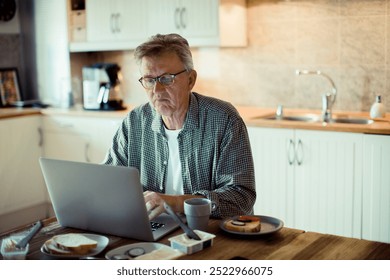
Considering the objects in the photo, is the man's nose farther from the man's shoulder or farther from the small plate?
the small plate

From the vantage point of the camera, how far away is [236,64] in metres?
4.16

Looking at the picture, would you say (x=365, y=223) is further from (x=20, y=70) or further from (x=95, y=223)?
(x=20, y=70)

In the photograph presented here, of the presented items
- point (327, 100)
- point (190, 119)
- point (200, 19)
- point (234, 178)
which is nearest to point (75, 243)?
point (234, 178)

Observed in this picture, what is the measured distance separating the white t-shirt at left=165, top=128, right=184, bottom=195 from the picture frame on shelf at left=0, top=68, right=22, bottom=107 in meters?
2.80

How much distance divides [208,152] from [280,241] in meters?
0.62

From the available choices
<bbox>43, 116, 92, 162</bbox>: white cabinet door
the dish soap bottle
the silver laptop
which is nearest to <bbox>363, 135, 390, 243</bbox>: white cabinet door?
the dish soap bottle

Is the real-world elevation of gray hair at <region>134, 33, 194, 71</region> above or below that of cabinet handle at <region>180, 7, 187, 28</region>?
below

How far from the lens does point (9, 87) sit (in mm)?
4785

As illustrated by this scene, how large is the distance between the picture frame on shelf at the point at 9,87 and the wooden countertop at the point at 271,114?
183 mm

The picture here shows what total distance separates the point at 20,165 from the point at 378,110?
253cm

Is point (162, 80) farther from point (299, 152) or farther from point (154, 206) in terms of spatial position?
point (299, 152)

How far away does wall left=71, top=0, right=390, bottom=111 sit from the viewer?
3617 mm

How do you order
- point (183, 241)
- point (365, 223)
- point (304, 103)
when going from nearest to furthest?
point (183, 241), point (365, 223), point (304, 103)
